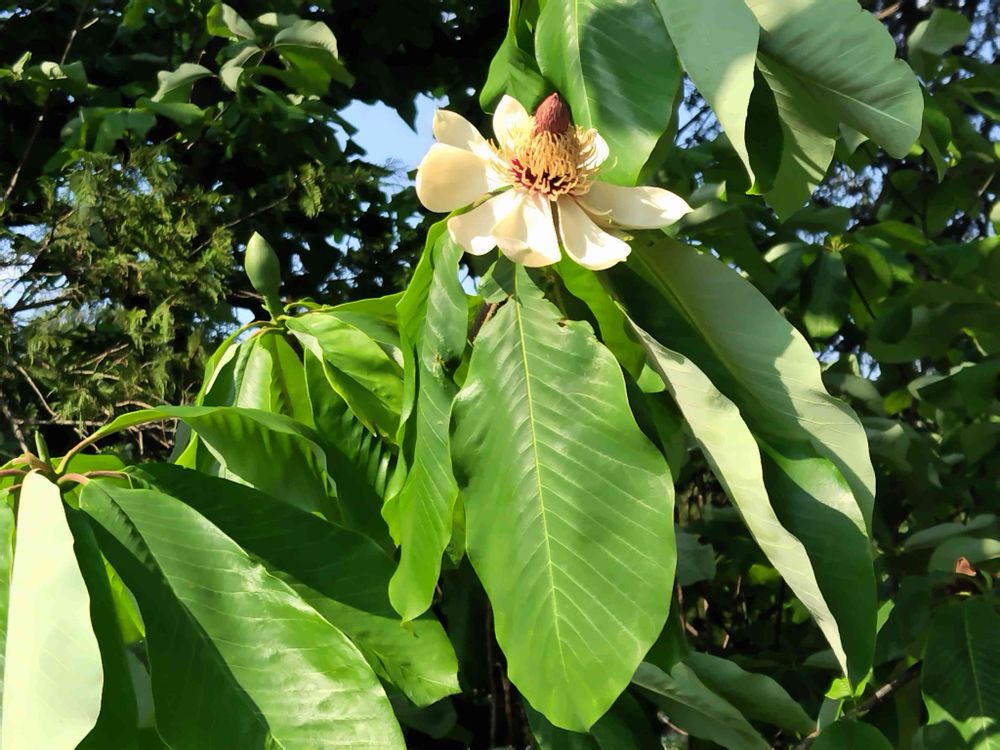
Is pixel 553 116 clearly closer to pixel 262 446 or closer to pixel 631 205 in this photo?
pixel 631 205

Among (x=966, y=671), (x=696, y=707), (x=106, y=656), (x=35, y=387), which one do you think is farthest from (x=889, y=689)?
(x=35, y=387)

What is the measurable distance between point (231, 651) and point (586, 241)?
314mm

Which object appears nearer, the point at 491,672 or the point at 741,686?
the point at 741,686

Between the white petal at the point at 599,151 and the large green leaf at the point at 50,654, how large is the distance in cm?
37

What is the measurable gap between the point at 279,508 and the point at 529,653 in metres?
0.21

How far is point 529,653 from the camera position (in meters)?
0.56

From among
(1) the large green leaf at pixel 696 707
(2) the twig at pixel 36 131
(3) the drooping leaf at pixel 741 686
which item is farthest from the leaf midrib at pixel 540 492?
(2) the twig at pixel 36 131

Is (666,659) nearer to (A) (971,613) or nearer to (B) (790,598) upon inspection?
(A) (971,613)

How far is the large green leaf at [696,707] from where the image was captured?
3.09 ft

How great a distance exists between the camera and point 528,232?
0.62 metres

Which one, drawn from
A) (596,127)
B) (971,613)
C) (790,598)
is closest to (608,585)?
(596,127)

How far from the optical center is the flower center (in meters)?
0.63

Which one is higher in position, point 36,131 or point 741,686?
point 36,131

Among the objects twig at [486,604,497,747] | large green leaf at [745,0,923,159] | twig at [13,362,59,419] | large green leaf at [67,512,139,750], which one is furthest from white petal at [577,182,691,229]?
twig at [13,362,59,419]
